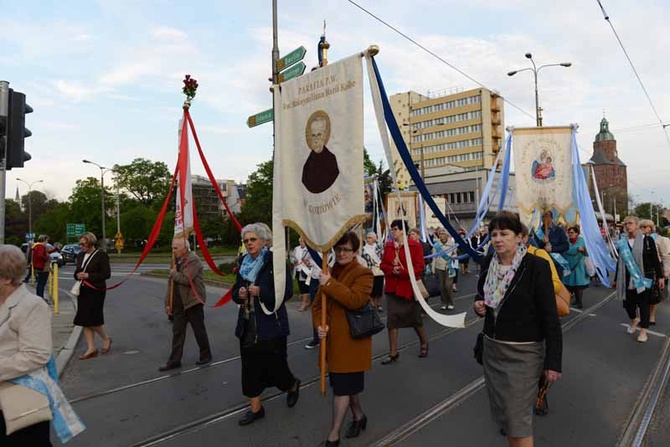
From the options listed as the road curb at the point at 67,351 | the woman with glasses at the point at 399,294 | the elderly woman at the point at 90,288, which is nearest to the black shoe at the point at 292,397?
the woman with glasses at the point at 399,294

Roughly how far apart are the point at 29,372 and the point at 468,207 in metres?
62.9

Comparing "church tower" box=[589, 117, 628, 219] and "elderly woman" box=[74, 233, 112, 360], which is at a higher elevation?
"church tower" box=[589, 117, 628, 219]

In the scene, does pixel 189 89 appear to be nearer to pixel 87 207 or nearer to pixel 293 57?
pixel 293 57

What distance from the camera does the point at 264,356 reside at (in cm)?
471

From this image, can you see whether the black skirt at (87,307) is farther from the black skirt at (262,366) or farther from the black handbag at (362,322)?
the black handbag at (362,322)

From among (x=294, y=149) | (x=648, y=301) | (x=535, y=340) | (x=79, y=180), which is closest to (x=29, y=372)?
(x=294, y=149)

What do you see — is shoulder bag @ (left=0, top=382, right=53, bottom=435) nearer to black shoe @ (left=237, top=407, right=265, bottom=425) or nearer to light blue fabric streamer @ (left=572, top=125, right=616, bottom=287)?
black shoe @ (left=237, top=407, right=265, bottom=425)

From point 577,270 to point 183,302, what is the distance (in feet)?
27.2

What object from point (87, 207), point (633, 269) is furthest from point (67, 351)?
point (87, 207)

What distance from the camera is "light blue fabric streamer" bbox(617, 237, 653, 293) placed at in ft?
24.8

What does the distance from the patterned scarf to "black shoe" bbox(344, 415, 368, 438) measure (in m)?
1.71

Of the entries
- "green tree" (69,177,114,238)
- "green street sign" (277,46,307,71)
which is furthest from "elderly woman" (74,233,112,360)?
"green tree" (69,177,114,238)

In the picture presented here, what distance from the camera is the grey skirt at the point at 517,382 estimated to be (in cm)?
315

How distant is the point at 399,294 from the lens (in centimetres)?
664
